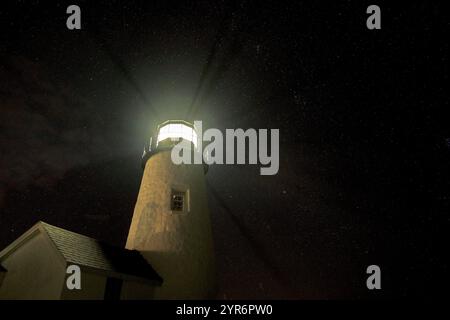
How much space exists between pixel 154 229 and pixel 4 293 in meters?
5.47

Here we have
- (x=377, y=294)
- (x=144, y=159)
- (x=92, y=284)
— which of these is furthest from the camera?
(x=377, y=294)

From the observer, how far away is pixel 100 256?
11.3 meters

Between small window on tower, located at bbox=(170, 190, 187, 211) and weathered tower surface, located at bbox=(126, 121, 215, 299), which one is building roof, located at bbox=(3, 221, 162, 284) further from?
small window on tower, located at bbox=(170, 190, 187, 211)

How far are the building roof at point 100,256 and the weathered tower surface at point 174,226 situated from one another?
55cm

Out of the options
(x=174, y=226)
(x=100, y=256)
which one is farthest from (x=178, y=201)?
(x=100, y=256)

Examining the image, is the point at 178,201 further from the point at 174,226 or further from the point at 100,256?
the point at 100,256

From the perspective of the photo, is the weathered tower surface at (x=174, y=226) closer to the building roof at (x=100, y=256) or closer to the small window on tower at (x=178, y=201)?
the small window on tower at (x=178, y=201)

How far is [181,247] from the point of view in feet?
41.1

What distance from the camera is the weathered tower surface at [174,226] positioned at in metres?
12.1

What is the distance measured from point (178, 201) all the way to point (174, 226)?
141 centimetres

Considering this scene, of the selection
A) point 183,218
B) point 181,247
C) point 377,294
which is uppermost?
point 183,218
